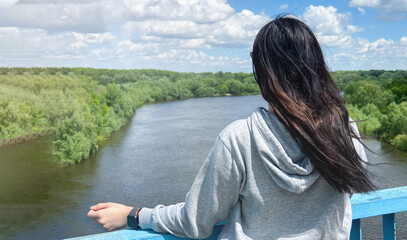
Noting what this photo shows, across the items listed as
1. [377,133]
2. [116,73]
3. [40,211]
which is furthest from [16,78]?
[377,133]

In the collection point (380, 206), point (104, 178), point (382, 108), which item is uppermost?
point (380, 206)

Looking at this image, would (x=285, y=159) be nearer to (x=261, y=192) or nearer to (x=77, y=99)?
(x=261, y=192)

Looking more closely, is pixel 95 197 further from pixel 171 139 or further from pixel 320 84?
pixel 320 84

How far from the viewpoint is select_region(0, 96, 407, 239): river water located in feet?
51.7

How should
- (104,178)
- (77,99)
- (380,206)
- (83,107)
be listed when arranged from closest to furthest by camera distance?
1. (380,206)
2. (104,178)
3. (83,107)
4. (77,99)

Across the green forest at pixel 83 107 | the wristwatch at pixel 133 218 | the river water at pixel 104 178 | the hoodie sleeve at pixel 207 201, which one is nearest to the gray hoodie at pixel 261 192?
the hoodie sleeve at pixel 207 201

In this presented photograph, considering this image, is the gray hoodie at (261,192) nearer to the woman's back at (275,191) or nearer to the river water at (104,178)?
the woman's back at (275,191)

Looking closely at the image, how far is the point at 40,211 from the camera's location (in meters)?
17.4

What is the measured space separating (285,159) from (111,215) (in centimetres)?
45

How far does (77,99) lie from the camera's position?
33.1m

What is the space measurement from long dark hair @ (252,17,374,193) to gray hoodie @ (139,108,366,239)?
0.08 ft

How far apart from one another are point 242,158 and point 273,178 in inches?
2.7

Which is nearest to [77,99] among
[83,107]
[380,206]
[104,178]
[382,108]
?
[83,107]

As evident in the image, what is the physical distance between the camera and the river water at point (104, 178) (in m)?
15.8
